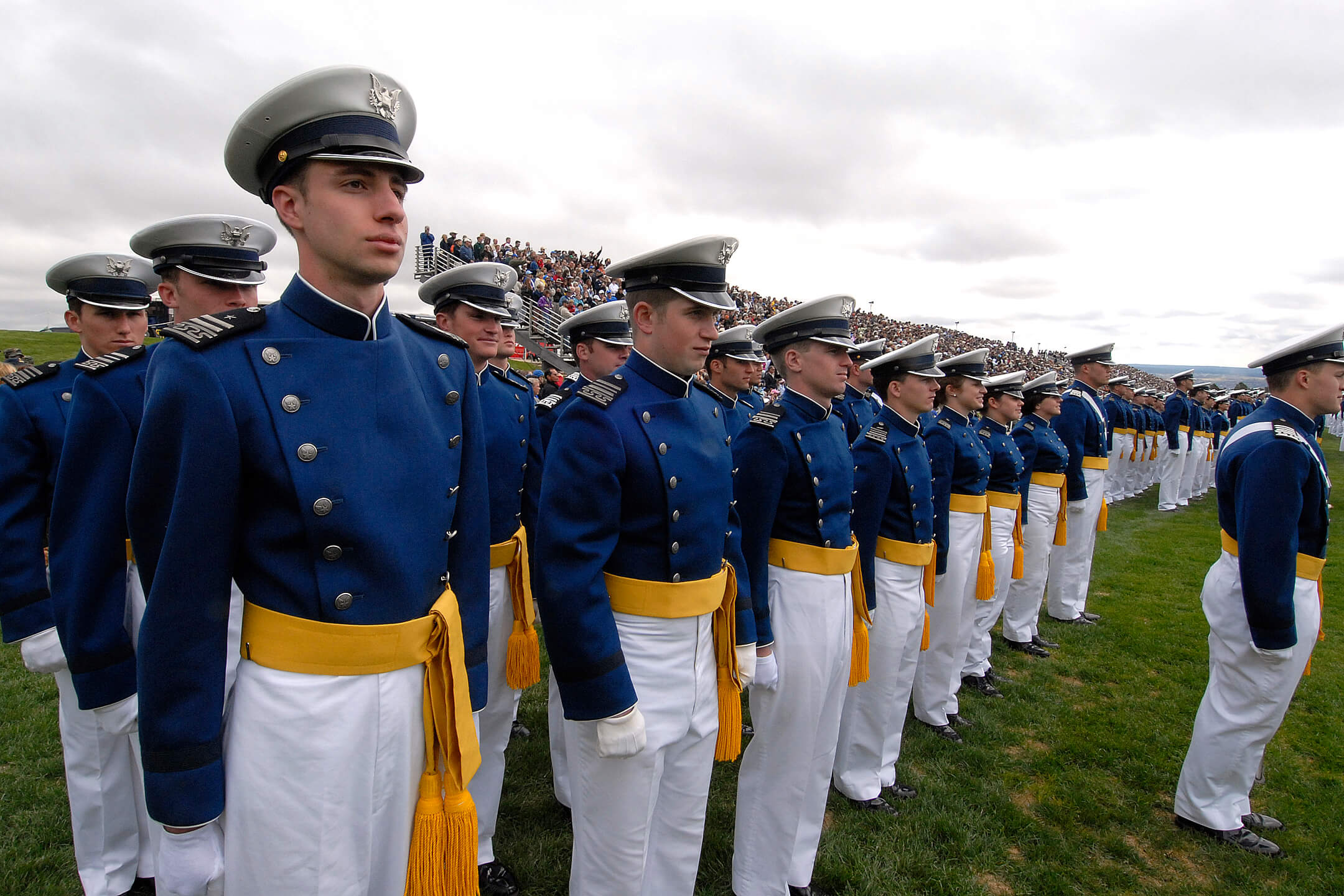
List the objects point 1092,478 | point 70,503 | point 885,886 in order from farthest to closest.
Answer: point 1092,478, point 885,886, point 70,503

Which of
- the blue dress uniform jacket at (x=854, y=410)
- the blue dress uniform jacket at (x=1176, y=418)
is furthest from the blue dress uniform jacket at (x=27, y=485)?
the blue dress uniform jacket at (x=1176, y=418)

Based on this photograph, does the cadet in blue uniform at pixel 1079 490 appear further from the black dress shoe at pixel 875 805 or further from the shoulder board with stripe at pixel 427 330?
the shoulder board with stripe at pixel 427 330

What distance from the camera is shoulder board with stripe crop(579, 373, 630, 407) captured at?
99.3 inches

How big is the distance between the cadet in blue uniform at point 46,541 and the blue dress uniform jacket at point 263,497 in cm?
171

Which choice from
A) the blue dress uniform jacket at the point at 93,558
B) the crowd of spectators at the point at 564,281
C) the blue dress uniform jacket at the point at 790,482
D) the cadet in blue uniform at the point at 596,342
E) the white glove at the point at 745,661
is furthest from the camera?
the crowd of spectators at the point at 564,281

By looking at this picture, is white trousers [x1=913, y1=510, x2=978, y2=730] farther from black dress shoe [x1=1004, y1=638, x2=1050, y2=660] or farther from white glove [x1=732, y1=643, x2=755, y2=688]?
white glove [x1=732, y1=643, x2=755, y2=688]

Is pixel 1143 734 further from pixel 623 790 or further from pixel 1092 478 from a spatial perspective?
pixel 623 790

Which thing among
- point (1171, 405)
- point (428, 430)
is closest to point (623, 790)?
point (428, 430)

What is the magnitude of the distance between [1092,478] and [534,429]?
765 cm

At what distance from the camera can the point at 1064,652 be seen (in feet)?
24.2

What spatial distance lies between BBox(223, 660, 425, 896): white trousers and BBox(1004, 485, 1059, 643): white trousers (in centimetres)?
705

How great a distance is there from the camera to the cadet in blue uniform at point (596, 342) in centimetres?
521

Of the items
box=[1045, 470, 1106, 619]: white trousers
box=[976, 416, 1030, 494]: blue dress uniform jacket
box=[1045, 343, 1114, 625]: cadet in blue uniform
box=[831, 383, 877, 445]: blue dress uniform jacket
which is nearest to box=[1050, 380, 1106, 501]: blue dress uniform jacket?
box=[1045, 343, 1114, 625]: cadet in blue uniform

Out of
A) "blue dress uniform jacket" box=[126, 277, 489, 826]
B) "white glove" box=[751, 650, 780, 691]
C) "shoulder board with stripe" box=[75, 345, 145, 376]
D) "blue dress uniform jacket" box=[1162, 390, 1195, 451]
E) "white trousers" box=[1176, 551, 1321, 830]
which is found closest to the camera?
"blue dress uniform jacket" box=[126, 277, 489, 826]
